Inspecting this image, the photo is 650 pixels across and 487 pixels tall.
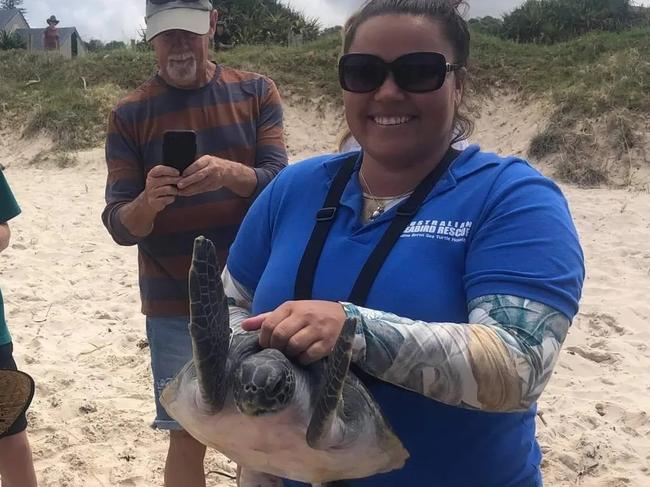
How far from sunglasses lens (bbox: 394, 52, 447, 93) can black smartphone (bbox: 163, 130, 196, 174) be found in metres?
0.85

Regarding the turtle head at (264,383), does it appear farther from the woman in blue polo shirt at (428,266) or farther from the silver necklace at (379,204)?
the silver necklace at (379,204)

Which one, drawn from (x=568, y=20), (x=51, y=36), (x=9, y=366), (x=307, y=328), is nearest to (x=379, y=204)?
(x=307, y=328)

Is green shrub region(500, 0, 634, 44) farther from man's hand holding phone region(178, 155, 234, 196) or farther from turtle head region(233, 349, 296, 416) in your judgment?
turtle head region(233, 349, 296, 416)

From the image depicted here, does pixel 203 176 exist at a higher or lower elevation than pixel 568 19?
lower

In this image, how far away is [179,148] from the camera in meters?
1.83

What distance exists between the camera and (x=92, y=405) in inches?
136

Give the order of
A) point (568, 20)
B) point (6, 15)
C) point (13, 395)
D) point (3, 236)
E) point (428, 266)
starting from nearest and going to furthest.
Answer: point (428, 266)
point (13, 395)
point (3, 236)
point (568, 20)
point (6, 15)

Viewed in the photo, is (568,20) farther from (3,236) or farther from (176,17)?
(3,236)

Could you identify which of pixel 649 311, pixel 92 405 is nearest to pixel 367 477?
pixel 92 405

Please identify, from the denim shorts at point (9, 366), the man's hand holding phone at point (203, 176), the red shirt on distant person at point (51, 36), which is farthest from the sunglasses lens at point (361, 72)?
the red shirt on distant person at point (51, 36)

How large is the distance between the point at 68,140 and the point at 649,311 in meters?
10.3

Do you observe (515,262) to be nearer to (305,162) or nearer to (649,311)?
(305,162)

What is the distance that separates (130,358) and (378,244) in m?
3.31

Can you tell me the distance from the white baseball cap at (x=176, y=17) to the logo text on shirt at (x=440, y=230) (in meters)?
1.28
